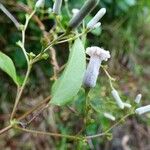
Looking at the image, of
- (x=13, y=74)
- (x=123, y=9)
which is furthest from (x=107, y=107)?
(x=123, y=9)

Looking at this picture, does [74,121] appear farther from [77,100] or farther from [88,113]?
[88,113]

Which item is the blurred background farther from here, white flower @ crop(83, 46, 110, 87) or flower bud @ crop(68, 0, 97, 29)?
flower bud @ crop(68, 0, 97, 29)

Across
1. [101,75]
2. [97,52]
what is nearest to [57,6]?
[97,52]

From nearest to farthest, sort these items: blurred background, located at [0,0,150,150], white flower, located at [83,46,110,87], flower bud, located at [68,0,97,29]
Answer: flower bud, located at [68,0,97,29] < white flower, located at [83,46,110,87] < blurred background, located at [0,0,150,150]

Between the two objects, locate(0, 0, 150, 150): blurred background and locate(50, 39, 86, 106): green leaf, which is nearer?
locate(50, 39, 86, 106): green leaf

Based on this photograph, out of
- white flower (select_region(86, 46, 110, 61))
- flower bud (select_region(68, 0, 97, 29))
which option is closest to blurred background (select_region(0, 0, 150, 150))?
white flower (select_region(86, 46, 110, 61))
